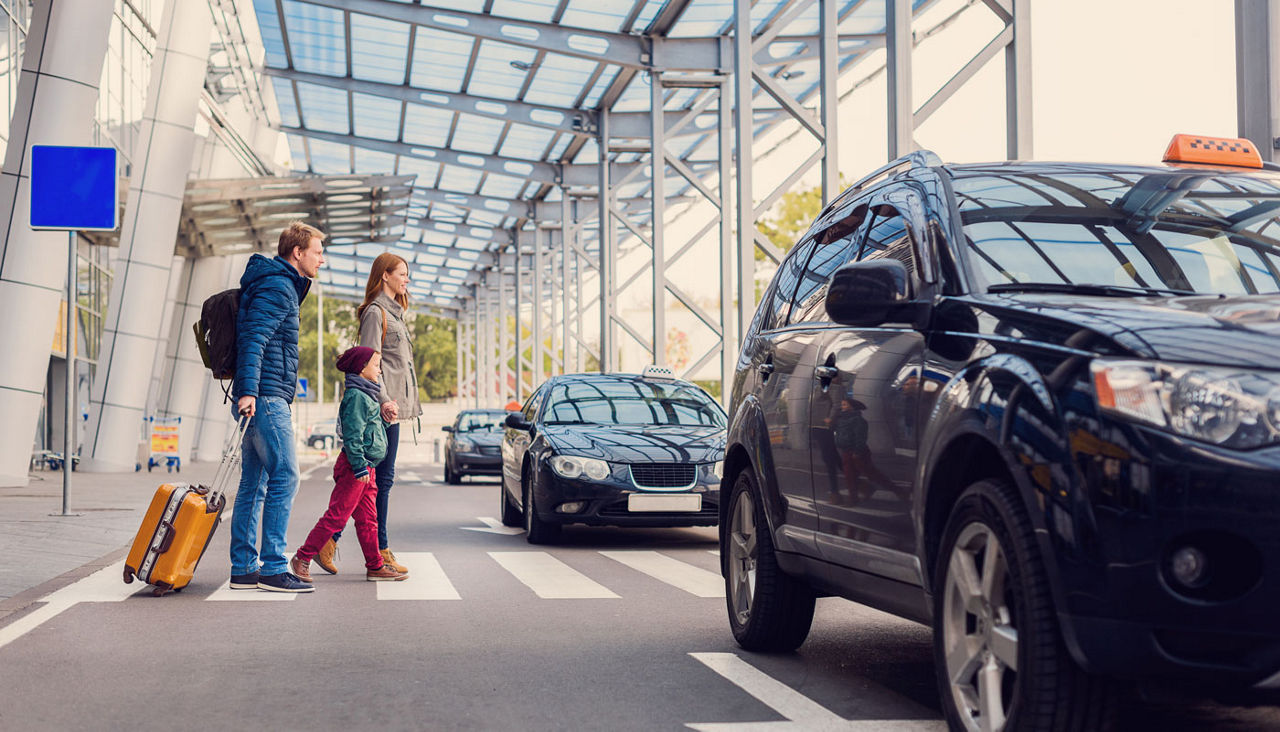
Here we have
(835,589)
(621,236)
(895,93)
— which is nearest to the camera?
(835,589)

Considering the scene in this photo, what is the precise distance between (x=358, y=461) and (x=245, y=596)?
1.09 metres

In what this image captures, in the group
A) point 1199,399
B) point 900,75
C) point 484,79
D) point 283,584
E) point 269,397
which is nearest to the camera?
point 1199,399

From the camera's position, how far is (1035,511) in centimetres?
349

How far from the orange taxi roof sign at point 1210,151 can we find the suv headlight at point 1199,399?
224 cm

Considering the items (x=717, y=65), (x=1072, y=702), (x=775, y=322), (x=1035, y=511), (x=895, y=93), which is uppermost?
(x=717, y=65)

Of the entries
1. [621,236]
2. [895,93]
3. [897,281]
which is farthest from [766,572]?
[621,236]

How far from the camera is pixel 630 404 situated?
13234mm

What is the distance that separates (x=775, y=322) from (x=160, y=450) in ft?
82.0

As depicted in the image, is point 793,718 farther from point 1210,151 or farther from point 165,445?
point 165,445

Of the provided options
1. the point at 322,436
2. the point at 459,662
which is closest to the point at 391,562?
the point at 459,662

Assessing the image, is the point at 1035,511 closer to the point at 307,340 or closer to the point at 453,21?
the point at 453,21

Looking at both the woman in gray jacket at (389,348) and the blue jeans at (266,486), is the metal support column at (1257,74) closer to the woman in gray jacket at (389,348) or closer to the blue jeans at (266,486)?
the woman in gray jacket at (389,348)

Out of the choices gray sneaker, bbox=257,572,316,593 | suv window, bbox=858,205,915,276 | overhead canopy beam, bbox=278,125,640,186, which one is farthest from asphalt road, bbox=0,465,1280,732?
overhead canopy beam, bbox=278,125,640,186

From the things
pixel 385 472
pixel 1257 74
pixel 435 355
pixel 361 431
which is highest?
pixel 435 355
